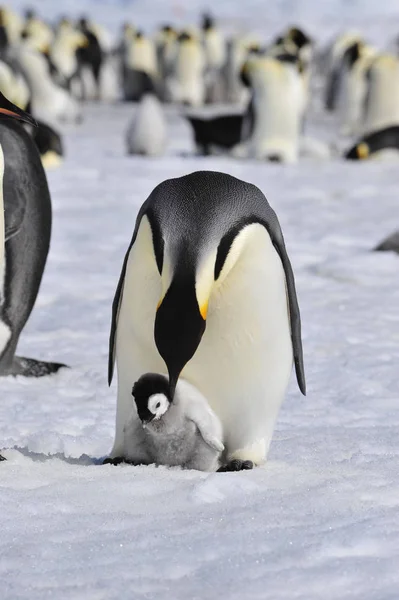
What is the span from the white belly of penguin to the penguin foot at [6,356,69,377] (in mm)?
1330

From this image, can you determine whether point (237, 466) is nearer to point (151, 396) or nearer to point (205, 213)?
point (151, 396)

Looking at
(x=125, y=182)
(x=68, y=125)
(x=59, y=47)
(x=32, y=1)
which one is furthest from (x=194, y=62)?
(x=32, y=1)

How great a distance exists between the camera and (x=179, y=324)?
2793 mm

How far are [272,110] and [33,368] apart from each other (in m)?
8.59

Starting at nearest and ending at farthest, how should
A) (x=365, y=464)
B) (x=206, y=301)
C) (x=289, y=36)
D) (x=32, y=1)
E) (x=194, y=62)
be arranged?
1. (x=206, y=301)
2. (x=365, y=464)
3. (x=289, y=36)
4. (x=194, y=62)
5. (x=32, y=1)

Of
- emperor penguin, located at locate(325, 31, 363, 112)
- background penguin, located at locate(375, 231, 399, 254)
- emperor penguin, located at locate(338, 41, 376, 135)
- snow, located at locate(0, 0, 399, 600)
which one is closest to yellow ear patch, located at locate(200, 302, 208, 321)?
snow, located at locate(0, 0, 399, 600)

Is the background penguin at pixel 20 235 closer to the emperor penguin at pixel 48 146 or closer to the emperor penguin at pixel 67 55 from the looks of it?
the emperor penguin at pixel 48 146

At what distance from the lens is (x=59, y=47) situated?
2317 centimetres

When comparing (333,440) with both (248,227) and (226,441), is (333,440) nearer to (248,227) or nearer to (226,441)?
(226,441)

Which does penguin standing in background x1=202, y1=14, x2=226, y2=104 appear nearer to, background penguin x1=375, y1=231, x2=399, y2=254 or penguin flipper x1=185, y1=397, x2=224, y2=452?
background penguin x1=375, y1=231, x2=399, y2=254

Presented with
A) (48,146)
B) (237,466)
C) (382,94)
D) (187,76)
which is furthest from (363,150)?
(237,466)

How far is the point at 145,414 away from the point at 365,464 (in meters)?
0.62

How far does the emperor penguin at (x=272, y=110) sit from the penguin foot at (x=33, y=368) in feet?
27.6

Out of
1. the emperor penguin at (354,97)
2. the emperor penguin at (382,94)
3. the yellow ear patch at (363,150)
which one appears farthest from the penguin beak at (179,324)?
the emperor penguin at (354,97)
